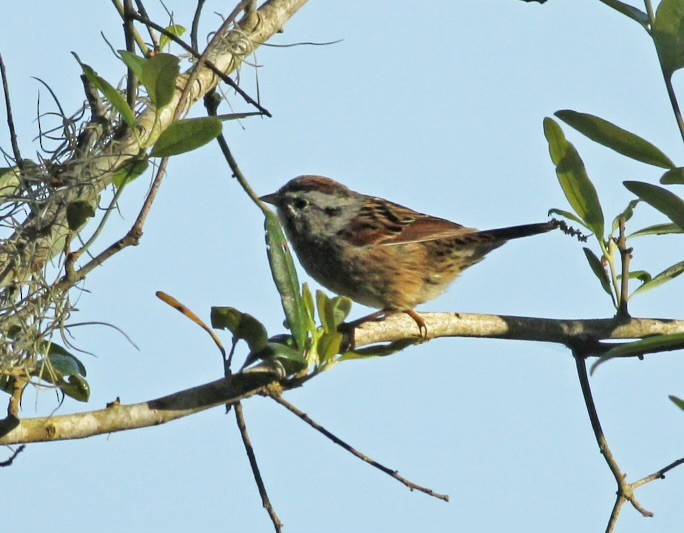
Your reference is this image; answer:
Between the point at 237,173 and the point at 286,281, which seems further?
the point at 237,173

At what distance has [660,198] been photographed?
2340mm

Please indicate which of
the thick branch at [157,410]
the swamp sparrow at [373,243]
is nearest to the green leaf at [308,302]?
the thick branch at [157,410]

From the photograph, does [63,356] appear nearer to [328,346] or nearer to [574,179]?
[328,346]

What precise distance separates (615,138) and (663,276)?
95 centimetres

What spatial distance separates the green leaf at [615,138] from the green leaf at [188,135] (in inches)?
32.1

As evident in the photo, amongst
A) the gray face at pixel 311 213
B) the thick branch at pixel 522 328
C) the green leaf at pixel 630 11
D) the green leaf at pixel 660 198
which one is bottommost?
A: the green leaf at pixel 660 198

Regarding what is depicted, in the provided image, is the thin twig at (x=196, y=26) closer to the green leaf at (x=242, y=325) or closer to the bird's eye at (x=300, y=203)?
the green leaf at (x=242, y=325)

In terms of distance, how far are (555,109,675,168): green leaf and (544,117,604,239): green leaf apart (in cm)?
49

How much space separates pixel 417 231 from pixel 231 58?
240 cm

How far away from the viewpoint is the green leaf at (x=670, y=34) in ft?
7.18

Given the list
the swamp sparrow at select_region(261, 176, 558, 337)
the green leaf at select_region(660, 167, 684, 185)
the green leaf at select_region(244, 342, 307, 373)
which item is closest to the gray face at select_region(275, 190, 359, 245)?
the swamp sparrow at select_region(261, 176, 558, 337)

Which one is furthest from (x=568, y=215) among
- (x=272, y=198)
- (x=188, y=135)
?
(x=272, y=198)

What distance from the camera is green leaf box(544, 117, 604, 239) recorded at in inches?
116

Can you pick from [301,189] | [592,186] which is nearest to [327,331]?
[592,186]
